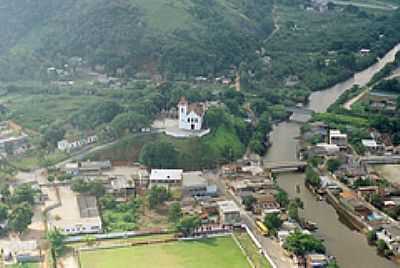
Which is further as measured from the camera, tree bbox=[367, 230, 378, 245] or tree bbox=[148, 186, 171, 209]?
tree bbox=[148, 186, 171, 209]

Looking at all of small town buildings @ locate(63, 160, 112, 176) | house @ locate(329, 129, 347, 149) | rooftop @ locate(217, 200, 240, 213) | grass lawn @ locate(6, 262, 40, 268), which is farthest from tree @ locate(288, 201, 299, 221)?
grass lawn @ locate(6, 262, 40, 268)

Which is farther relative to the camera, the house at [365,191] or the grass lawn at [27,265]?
the house at [365,191]

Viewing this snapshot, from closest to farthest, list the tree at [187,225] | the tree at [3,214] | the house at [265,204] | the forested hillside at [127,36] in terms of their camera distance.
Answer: the tree at [187,225], the tree at [3,214], the house at [265,204], the forested hillside at [127,36]

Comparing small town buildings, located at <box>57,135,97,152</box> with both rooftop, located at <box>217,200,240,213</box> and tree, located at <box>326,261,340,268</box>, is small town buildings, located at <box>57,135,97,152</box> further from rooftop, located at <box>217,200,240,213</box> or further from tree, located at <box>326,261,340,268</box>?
tree, located at <box>326,261,340,268</box>

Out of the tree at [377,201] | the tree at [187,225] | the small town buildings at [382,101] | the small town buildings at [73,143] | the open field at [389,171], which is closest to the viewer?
the tree at [187,225]

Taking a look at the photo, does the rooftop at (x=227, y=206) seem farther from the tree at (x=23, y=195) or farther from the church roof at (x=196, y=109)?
the tree at (x=23, y=195)

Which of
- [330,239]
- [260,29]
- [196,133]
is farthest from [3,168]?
[260,29]

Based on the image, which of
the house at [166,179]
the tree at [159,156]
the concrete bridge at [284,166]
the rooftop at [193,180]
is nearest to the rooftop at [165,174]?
the house at [166,179]
